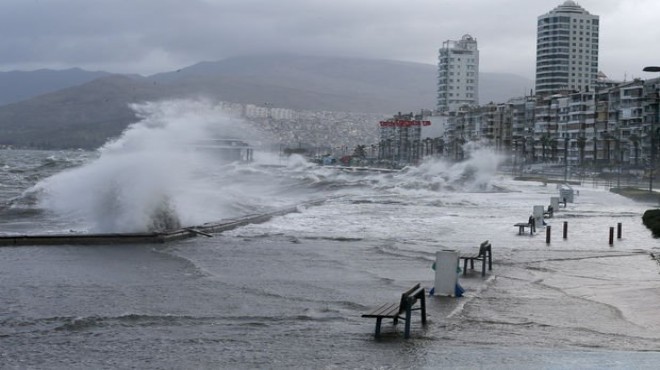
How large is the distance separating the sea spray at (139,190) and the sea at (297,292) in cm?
11

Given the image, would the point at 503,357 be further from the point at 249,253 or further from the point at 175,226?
the point at 175,226

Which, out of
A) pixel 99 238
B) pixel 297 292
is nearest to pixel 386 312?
pixel 297 292

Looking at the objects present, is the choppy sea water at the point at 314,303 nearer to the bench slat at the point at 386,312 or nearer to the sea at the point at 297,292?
the sea at the point at 297,292

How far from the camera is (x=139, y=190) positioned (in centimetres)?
3159

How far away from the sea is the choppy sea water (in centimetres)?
4

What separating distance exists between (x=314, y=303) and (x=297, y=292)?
1.30 m

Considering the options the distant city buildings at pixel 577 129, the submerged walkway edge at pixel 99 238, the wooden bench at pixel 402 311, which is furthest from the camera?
the distant city buildings at pixel 577 129

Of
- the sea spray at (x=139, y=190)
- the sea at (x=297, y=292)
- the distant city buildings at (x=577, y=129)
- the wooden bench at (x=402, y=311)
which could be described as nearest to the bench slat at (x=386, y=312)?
the wooden bench at (x=402, y=311)

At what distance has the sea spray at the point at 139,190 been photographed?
3020cm

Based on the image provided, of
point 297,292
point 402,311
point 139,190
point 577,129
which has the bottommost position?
point 297,292

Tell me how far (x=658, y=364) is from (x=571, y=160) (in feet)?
464

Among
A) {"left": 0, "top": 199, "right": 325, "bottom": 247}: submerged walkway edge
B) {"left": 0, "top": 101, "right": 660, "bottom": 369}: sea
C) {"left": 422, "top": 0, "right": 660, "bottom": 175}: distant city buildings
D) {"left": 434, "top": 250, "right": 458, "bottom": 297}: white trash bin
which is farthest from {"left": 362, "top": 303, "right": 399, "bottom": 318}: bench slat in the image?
{"left": 422, "top": 0, "right": 660, "bottom": 175}: distant city buildings

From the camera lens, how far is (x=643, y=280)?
18453 millimetres

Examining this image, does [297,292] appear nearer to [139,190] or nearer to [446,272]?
[446,272]
